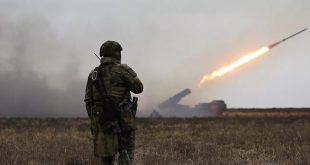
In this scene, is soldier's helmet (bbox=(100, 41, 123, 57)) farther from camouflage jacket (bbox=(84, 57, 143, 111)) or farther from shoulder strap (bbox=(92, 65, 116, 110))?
shoulder strap (bbox=(92, 65, 116, 110))

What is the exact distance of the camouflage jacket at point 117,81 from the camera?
8.47 metres

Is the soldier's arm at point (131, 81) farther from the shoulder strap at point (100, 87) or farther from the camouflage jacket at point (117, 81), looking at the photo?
the shoulder strap at point (100, 87)

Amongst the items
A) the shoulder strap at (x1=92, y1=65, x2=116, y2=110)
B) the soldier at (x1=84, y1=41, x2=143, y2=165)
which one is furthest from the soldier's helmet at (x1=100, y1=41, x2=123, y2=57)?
the shoulder strap at (x1=92, y1=65, x2=116, y2=110)

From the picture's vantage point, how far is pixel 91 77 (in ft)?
28.5

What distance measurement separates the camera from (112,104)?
844 centimetres

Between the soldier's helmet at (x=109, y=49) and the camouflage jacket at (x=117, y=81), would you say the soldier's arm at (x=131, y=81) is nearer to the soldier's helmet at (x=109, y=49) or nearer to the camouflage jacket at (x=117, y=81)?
the camouflage jacket at (x=117, y=81)

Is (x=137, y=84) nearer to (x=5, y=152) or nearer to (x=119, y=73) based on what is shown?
(x=119, y=73)

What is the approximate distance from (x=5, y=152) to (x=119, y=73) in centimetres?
714

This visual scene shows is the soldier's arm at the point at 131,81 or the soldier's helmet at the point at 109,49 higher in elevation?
the soldier's helmet at the point at 109,49

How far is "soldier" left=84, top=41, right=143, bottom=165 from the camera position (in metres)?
8.48

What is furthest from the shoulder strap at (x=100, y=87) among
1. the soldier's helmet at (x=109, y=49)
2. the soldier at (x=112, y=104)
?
the soldier's helmet at (x=109, y=49)

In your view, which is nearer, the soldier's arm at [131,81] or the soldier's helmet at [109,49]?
the soldier's arm at [131,81]

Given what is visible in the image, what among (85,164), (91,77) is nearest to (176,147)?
(85,164)

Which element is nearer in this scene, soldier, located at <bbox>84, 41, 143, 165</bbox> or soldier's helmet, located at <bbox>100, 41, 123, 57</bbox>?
soldier, located at <bbox>84, 41, 143, 165</bbox>
